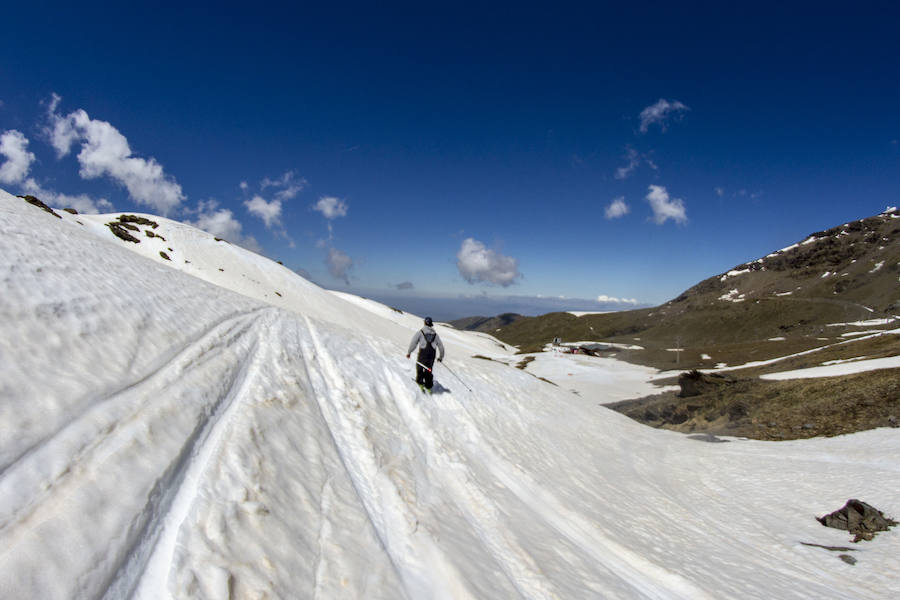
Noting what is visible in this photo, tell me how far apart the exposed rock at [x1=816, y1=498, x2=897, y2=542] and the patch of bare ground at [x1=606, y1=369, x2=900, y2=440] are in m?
9.76

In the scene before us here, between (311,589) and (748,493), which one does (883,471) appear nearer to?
(748,493)

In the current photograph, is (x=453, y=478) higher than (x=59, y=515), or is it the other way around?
(x=59, y=515)

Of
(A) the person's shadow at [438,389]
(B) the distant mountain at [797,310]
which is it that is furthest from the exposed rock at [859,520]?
(B) the distant mountain at [797,310]

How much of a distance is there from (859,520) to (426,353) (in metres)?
16.0

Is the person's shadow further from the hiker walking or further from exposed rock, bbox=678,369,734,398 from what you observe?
exposed rock, bbox=678,369,734,398

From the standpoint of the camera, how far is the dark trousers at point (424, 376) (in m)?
14.9

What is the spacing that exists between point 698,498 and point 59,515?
1874cm

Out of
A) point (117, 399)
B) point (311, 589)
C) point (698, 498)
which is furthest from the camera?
point (698, 498)

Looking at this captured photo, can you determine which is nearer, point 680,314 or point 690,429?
point 690,429

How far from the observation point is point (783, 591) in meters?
9.28

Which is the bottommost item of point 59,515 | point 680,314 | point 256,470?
point 256,470

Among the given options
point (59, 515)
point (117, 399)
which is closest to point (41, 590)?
point (59, 515)

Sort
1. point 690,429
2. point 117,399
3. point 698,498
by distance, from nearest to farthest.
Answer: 1. point 117,399
2. point 698,498
3. point 690,429

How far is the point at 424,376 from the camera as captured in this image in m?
15.0
